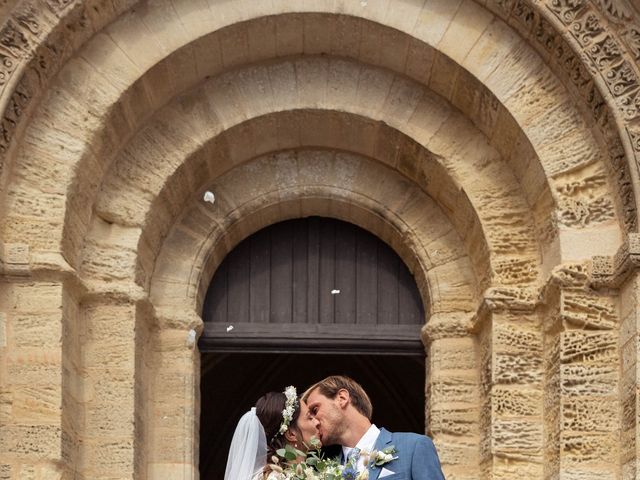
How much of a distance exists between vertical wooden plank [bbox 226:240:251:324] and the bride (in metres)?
2.67

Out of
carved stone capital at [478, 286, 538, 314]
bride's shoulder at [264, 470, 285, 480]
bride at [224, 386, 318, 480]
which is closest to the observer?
bride's shoulder at [264, 470, 285, 480]

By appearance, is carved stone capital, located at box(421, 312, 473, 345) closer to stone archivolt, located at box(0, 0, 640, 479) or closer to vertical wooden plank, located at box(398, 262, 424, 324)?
stone archivolt, located at box(0, 0, 640, 479)

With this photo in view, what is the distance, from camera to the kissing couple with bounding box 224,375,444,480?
607 centimetres

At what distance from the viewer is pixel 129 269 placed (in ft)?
29.1

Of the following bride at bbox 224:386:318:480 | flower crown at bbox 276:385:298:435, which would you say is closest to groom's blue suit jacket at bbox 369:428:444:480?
bride at bbox 224:386:318:480

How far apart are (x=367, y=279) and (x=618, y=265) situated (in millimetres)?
2083

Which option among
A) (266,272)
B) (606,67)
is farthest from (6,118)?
(606,67)

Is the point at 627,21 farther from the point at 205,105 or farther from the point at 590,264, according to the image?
the point at 205,105

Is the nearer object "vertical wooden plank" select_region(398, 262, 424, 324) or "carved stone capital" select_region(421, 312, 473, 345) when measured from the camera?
"carved stone capital" select_region(421, 312, 473, 345)

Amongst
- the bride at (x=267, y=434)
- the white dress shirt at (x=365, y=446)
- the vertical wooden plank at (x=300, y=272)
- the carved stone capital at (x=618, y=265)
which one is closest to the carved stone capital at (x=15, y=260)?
the bride at (x=267, y=434)

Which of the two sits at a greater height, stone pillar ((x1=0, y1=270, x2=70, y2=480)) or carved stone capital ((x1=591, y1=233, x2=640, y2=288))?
carved stone capital ((x1=591, y1=233, x2=640, y2=288))

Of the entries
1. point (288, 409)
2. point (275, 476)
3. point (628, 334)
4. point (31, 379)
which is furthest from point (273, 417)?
point (628, 334)

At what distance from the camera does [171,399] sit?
9203 mm

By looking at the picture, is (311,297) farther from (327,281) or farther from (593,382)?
(593,382)
